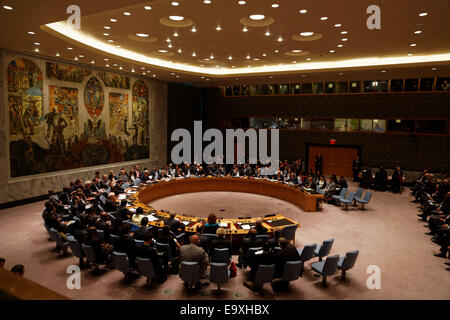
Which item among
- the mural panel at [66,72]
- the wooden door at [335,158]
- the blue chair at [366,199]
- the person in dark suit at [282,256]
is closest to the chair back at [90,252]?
the person in dark suit at [282,256]

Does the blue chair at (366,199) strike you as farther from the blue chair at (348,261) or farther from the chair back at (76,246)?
the chair back at (76,246)

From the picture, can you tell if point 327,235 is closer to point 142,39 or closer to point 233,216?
point 233,216

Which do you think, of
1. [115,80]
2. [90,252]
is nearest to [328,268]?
[90,252]

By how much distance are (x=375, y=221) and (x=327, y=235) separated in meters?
2.64

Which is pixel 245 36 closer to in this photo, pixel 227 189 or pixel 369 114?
pixel 227 189

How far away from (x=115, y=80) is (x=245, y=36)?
913 cm

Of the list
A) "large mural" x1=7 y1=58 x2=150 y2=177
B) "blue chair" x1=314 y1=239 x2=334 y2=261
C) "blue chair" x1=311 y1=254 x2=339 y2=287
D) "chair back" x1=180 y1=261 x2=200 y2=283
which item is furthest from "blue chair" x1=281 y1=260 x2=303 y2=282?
"large mural" x1=7 y1=58 x2=150 y2=177

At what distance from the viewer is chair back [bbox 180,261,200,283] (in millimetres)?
5631

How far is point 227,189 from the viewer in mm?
15875

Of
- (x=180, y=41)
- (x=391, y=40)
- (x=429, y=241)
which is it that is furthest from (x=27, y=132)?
(x=429, y=241)

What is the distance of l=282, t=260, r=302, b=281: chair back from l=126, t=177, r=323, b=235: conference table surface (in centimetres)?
200

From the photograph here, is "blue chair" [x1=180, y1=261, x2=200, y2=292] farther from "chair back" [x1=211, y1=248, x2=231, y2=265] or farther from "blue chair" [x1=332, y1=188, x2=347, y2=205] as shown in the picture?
"blue chair" [x1=332, y1=188, x2=347, y2=205]

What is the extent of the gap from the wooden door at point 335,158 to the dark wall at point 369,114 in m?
0.45

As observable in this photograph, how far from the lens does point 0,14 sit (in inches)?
269
